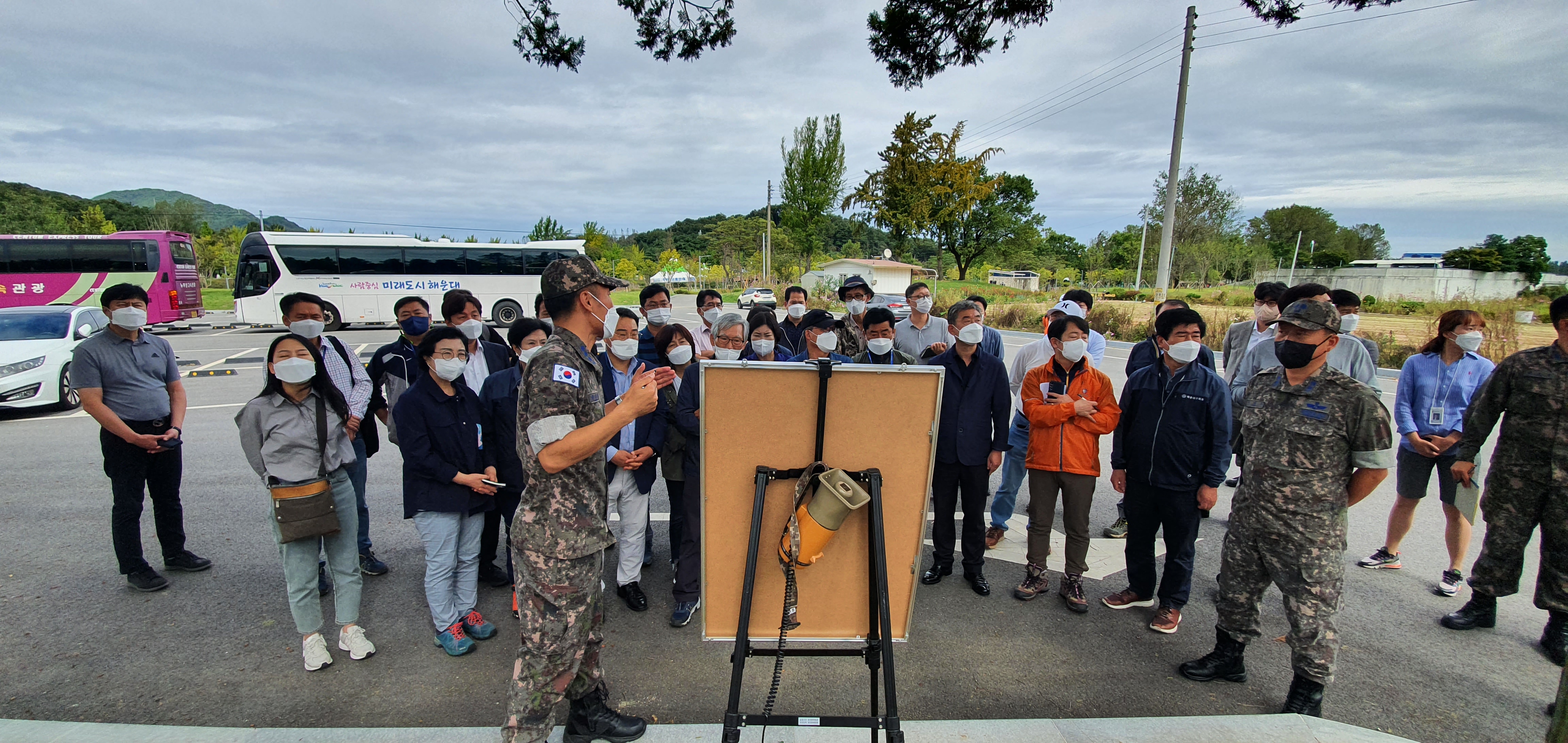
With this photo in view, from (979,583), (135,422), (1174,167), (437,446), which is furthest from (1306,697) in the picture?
(1174,167)

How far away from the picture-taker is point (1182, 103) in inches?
454

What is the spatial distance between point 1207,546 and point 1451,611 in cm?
121

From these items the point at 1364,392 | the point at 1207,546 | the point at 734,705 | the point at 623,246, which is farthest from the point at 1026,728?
the point at 623,246

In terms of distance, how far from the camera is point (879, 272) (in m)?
54.7

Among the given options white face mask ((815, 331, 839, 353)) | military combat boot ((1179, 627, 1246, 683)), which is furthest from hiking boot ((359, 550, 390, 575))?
military combat boot ((1179, 627, 1246, 683))

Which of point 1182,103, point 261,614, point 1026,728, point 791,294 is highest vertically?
point 1182,103

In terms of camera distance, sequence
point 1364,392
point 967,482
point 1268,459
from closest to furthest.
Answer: point 1364,392
point 1268,459
point 967,482

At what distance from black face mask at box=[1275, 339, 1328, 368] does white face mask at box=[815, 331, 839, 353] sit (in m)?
2.27

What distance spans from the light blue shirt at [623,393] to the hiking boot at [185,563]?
2.84 metres

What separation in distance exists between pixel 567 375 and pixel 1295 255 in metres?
57.3

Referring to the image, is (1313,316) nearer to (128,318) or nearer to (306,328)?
(306,328)

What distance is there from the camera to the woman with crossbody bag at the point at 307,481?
116 inches

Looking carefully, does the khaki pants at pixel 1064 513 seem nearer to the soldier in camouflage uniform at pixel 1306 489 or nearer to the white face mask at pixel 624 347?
the soldier in camouflage uniform at pixel 1306 489

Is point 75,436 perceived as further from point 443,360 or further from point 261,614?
point 443,360
